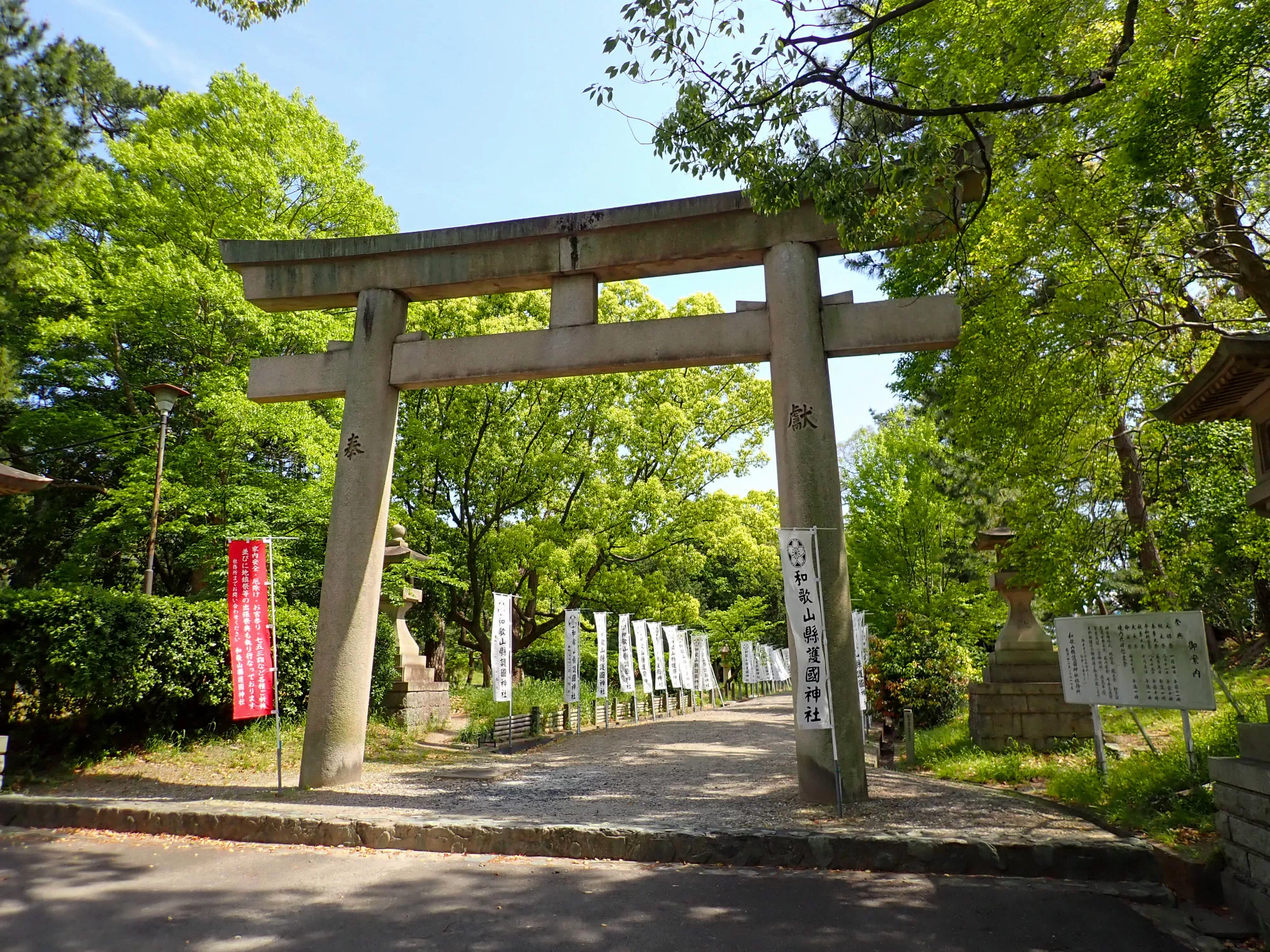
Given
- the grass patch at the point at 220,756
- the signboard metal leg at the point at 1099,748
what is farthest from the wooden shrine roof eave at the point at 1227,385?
the grass patch at the point at 220,756

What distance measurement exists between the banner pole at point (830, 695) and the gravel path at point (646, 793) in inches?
9.5

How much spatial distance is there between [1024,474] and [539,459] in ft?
36.2

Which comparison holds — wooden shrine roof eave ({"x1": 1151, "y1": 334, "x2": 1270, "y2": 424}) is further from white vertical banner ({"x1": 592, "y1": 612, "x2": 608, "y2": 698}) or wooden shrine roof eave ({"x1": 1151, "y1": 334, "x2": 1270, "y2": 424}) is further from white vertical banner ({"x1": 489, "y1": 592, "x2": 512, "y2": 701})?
white vertical banner ({"x1": 592, "y1": 612, "x2": 608, "y2": 698})

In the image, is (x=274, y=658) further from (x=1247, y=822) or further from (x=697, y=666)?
(x=697, y=666)

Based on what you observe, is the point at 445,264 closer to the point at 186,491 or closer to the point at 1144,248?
the point at 186,491

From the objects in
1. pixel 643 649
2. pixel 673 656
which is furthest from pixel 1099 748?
pixel 673 656

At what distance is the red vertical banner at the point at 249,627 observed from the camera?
866 cm

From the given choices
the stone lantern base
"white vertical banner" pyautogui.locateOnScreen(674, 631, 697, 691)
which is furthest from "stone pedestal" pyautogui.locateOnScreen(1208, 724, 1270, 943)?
"white vertical banner" pyautogui.locateOnScreen(674, 631, 697, 691)

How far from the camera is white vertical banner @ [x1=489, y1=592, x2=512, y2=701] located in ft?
43.6

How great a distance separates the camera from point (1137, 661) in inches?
261

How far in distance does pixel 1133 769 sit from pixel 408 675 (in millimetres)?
11726

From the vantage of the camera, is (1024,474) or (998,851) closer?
(998,851)

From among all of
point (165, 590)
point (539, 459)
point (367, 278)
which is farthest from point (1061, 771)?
point (165, 590)

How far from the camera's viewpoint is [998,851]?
4844 mm
